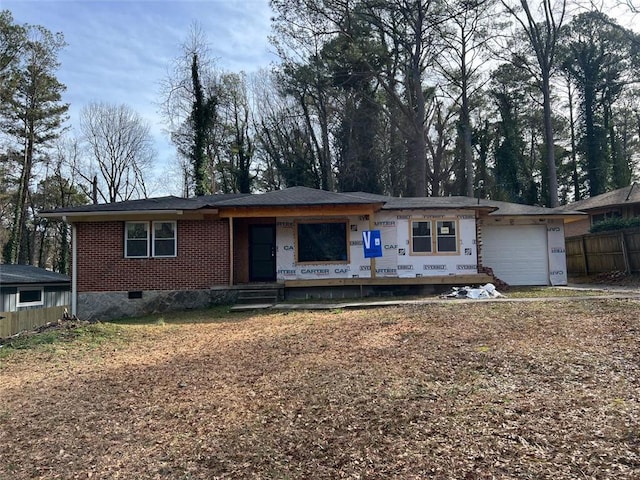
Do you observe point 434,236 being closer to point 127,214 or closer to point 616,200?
point 127,214

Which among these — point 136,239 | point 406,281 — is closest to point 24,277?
point 136,239

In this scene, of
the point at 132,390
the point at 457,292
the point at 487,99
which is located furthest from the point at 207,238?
the point at 487,99

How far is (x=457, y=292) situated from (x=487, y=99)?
23.6 metres

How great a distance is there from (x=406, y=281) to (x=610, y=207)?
43.8ft

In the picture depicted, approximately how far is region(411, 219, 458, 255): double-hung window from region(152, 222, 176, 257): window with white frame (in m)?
7.19

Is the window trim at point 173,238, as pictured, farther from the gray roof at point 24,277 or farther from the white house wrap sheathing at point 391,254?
the gray roof at point 24,277

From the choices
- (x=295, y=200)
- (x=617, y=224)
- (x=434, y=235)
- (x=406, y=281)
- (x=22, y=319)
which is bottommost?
(x=22, y=319)

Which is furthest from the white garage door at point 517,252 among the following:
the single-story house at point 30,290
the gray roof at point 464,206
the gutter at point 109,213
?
the single-story house at point 30,290

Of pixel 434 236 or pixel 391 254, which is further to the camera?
pixel 434 236

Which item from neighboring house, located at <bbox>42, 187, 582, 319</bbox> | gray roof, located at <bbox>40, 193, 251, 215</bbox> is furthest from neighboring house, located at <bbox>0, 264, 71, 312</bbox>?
neighboring house, located at <bbox>42, 187, 582, 319</bbox>

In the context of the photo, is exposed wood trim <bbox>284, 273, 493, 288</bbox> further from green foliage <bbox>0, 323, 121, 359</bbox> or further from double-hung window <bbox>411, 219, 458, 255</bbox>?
green foliage <bbox>0, 323, 121, 359</bbox>

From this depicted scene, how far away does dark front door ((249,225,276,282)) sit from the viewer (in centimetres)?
1462

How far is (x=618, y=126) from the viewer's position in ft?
105

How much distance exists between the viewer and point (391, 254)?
14289 mm
